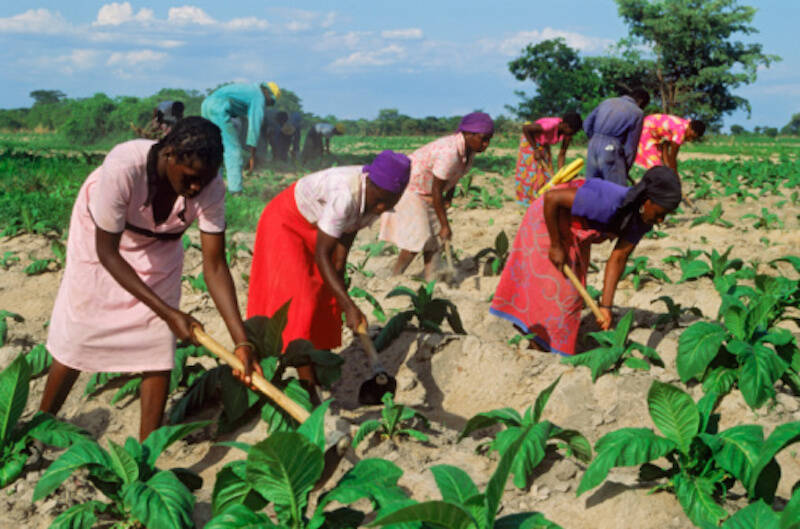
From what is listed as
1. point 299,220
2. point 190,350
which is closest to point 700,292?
point 299,220

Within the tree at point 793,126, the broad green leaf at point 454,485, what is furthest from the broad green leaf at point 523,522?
the tree at point 793,126

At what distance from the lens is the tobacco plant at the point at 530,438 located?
8.26ft

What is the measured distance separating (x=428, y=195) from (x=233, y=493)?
13.0 ft

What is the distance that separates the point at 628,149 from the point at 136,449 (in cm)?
503

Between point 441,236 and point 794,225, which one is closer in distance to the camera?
point 441,236

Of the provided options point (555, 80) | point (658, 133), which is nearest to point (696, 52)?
point (555, 80)

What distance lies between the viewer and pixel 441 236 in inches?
234

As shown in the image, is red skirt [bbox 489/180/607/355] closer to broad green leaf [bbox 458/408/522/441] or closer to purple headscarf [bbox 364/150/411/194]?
purple headscarf [bbox 364/150/411/194]

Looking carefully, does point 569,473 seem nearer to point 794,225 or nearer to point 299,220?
point 299,220

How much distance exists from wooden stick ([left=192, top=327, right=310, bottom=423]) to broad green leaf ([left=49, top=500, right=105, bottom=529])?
66 cm

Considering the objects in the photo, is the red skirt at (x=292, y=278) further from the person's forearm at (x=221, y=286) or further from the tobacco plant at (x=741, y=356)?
the tobacco plant at (x=741, y=356)

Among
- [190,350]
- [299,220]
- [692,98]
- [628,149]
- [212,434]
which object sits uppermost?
[692,98]

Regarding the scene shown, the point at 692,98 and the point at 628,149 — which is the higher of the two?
the point at 692,98

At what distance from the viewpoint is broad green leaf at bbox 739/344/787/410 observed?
125 inches
